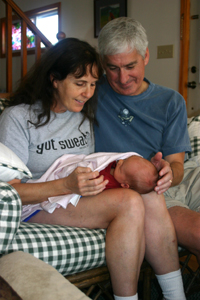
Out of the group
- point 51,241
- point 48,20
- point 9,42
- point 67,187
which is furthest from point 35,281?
point 48,20

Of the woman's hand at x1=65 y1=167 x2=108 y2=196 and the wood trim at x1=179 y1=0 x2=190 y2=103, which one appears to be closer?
the woman's hand at x1=65 y1=167 x2=108 y2=196

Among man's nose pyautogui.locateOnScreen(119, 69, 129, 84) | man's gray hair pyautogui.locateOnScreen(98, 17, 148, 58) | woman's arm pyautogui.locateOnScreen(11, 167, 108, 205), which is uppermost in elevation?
man's gray hair pyautogui.locateOnScreen(98, 17, 148, 58)

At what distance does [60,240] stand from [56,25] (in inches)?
196

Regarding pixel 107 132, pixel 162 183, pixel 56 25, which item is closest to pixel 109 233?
pixel 162 183

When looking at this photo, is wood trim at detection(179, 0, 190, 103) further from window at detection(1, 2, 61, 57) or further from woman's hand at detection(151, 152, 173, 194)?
woman's hand at detection(151, 152, 173, 194)

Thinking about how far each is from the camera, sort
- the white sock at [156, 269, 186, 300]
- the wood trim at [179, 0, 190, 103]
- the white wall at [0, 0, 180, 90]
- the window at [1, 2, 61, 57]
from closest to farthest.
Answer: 1. the white sock at [156, 269, 186, 300]
2. the wood trim at [179, 0, 190, 103]
3. the white wall at [0, 0, 180, 90]
4. the window at [1, 2, 61, 57]

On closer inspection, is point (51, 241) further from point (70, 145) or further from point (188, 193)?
point (188, 193)

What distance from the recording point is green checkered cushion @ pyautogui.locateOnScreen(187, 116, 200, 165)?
1.83 meters

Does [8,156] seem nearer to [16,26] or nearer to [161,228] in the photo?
[161,228]

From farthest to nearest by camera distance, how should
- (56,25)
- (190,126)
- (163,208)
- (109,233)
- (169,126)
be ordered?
(56,25)
(190,126)
(169,126)
(163,208)
(109,233)

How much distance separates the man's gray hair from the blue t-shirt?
0.25 meters

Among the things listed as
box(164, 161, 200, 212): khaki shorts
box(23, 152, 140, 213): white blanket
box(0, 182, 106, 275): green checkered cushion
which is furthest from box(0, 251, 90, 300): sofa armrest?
box(164, 161, 200, 212): khaki shorts

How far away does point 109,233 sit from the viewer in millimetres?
Answer: 1099

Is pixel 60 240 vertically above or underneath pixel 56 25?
underneath
